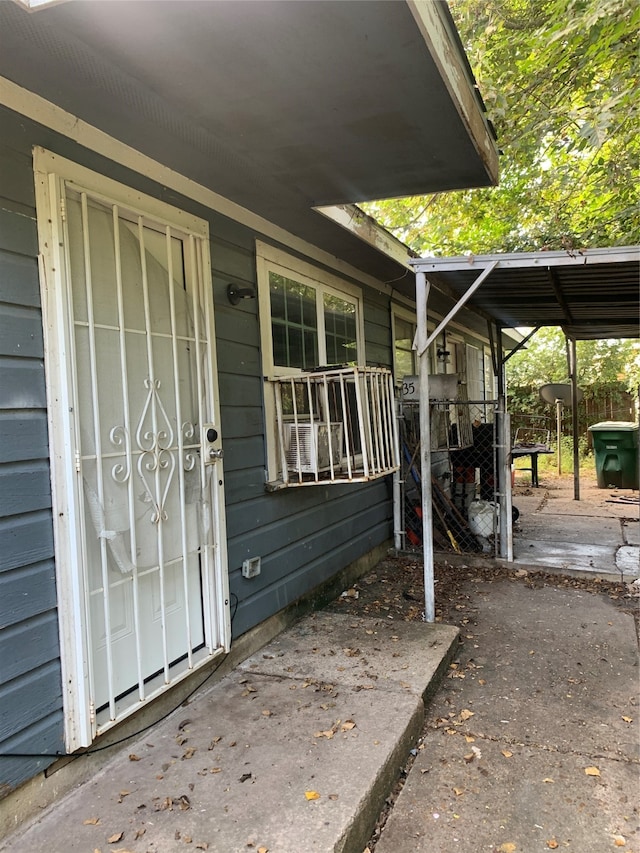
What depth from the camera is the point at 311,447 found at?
3.31 metres

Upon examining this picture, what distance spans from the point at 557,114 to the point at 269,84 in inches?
211

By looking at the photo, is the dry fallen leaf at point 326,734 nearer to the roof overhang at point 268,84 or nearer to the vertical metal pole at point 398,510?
the roof overhang at point 268,84

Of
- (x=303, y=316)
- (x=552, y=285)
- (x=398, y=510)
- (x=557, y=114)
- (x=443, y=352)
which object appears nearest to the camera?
(x=303, y=316)

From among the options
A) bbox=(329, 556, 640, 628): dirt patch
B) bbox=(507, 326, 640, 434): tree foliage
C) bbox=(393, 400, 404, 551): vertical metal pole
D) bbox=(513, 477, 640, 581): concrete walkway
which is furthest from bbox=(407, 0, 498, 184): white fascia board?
bbox=(507, 326, 640, 434): tree foliage

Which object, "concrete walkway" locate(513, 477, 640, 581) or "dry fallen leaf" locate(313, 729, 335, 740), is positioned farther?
"concrete walkway" locate(513, 477, 640, 581)

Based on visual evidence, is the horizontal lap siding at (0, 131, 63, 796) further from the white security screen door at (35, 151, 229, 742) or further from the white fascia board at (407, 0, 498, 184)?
the white fascia board at (407, 0, 498, 184)

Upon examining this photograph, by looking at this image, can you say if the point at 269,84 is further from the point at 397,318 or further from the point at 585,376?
the point at 585,376

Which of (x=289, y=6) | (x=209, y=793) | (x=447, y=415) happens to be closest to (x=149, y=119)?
(x=289, y=6)

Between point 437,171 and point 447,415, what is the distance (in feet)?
10.2

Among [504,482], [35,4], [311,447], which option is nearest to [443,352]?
[504,482]

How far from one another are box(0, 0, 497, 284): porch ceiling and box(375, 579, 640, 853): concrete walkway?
2647mm

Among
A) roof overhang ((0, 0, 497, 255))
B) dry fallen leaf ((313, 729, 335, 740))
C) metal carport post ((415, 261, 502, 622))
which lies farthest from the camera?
metal carport post ((415, 261, 502, 622))

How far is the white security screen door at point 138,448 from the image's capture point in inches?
82.9

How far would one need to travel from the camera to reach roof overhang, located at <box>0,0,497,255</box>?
1.62 metres
